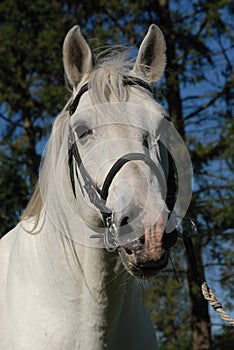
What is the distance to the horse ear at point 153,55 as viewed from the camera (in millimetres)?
3330

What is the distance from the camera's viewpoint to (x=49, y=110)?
35.7 feet

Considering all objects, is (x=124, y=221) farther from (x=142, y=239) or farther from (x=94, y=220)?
(x=94, y=220)

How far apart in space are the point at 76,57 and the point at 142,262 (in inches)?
53.0

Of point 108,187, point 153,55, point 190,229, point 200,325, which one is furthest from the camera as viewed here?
point 200,325

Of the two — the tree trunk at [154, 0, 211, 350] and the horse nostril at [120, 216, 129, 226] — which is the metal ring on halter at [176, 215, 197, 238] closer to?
the horse nostril at [120, 216, 129, 226]

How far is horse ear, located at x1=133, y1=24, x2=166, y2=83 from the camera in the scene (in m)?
3.33

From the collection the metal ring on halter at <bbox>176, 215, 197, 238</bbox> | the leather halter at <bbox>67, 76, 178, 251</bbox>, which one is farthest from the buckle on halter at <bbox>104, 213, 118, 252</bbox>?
the metal ring on halter at <bbox>176, 215, 197, 238</bbox>

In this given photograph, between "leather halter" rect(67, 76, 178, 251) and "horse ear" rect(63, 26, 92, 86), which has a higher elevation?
"horse ear" rect(63, 26, 92, 86)

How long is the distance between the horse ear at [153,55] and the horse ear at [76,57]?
0.29 m

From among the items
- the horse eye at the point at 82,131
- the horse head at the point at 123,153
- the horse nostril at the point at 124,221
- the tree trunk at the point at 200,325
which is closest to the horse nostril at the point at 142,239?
the horse head at the point at 123,153

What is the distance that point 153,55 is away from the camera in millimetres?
3377

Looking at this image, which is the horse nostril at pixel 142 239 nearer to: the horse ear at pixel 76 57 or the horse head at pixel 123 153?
the horse head at pixel 123 153

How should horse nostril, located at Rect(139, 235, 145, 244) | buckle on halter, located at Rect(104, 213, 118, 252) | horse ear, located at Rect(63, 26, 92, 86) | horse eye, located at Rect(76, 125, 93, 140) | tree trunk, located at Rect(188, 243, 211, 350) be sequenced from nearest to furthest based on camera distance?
horse nostril, located at Rect(139, 235, 145, 244)
buckle on halter, located at Rect(104, 213, 118, 252)
horse eye, located at Rect(76, 125, 93, 140)
horse ear, located at Rect(63, 26, 92, 86)
tree trunk, located at Rect(188, 243, 211, 350)

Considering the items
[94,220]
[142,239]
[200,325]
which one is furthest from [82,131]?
[200,325]
